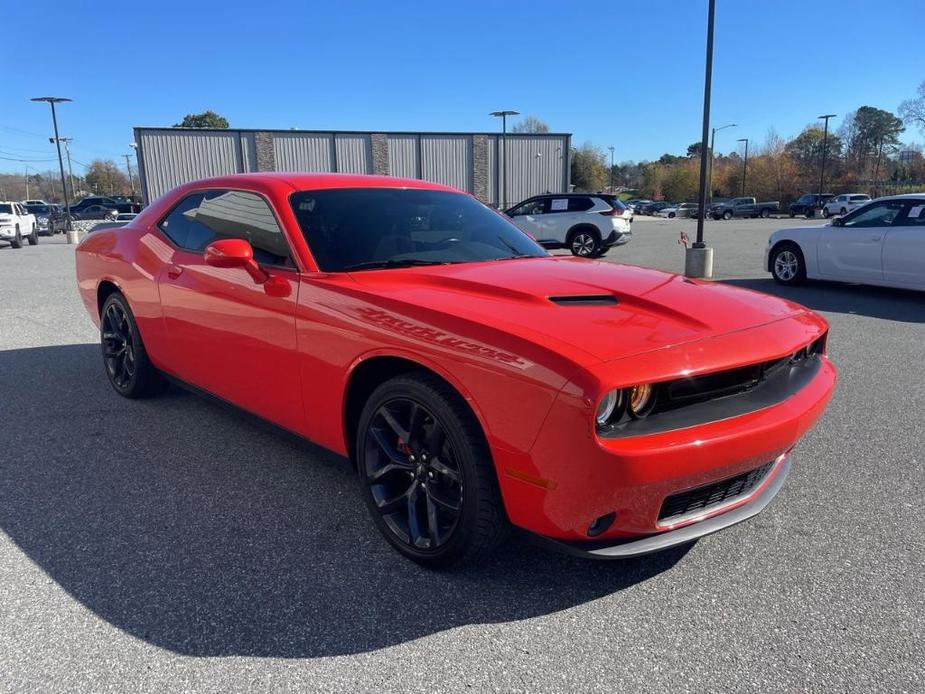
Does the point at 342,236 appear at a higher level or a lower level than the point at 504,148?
lower

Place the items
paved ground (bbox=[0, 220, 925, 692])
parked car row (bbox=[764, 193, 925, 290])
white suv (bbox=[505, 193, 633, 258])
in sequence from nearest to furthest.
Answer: paved ground (bbox=[0, 220, 925, 692])
parked car row (bbox=[764, 193, 925, 290])
white suv (bbox=[505, 193, 633, 258])

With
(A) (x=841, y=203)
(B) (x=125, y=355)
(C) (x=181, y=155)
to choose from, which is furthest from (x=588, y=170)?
(B) (x=125, y=355)

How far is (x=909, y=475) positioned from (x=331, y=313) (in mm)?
3118

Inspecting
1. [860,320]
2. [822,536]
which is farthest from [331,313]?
[860,320]

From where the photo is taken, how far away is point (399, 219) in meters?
3.44

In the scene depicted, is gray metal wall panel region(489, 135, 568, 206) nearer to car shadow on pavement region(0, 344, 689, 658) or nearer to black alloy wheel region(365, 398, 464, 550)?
car shadow on pavement region(0, 344, 689, 658)

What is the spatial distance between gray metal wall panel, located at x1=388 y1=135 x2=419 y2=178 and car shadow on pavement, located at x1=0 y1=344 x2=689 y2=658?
3450cm

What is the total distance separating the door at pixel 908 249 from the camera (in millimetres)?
8758

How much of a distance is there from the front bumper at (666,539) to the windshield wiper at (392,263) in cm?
145

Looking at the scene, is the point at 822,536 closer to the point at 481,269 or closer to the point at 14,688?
the point at 481,269

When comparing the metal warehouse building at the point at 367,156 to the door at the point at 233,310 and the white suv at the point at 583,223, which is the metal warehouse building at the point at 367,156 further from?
the door at the point at 233,310

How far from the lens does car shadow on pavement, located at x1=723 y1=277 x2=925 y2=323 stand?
27.5 feet

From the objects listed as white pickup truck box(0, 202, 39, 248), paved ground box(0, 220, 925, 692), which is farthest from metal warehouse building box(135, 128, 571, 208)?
paved ground box(0, 220, 925, 692)

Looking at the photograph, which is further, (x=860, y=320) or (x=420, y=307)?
(x=860, y=320)
